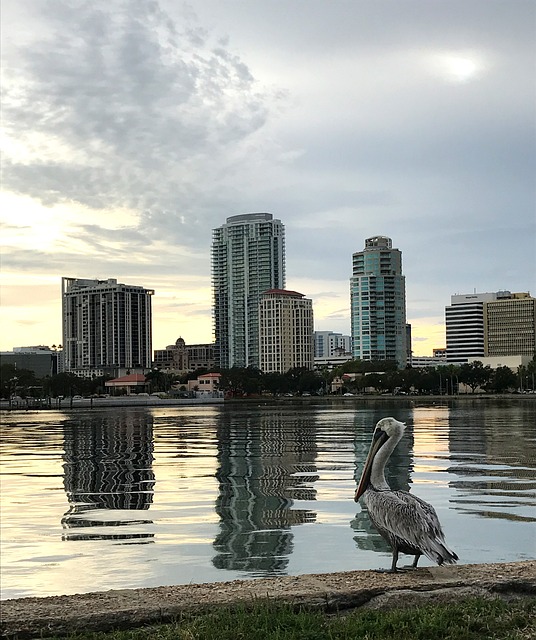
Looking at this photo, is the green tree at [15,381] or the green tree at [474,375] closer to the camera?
the green tree at [474,375]

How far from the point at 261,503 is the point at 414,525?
13.2m

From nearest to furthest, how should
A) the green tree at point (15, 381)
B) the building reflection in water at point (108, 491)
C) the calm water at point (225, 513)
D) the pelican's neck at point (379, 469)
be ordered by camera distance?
1. the pelican's neck at point (379, 469)
2. the calm water at point (225, 513)
3. the building reflection in water at point (108, 491)
4. the green tree at point (15, 381)

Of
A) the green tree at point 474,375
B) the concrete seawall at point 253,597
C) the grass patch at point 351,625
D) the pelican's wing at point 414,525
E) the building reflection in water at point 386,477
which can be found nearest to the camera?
the grass patch at point 351,625

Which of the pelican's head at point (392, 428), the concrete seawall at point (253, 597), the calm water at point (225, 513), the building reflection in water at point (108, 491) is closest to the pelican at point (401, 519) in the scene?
the pelican's head at point (392, 428)

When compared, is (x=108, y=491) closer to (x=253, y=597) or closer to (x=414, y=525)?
(x=414, y=525)

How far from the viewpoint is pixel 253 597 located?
8.06 m

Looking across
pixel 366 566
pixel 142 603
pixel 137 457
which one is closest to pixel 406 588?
pixel 142 603

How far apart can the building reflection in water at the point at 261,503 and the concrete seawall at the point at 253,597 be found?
5.19 meters

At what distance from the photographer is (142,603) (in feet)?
26.2

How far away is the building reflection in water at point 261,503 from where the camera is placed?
15195 millimetres

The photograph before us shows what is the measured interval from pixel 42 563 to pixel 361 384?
7335 inches

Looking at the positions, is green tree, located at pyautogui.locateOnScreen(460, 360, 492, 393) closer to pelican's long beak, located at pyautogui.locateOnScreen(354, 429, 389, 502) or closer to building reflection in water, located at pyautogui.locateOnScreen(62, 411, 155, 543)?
building reflection in water, located at pyautogui.locateOnScreen(62, 411, 155, 543)

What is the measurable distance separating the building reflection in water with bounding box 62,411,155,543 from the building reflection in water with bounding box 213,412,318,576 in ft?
6.34

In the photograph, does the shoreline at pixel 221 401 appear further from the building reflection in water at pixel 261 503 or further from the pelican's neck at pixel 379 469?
the pelican's neck at pixel 379 469
